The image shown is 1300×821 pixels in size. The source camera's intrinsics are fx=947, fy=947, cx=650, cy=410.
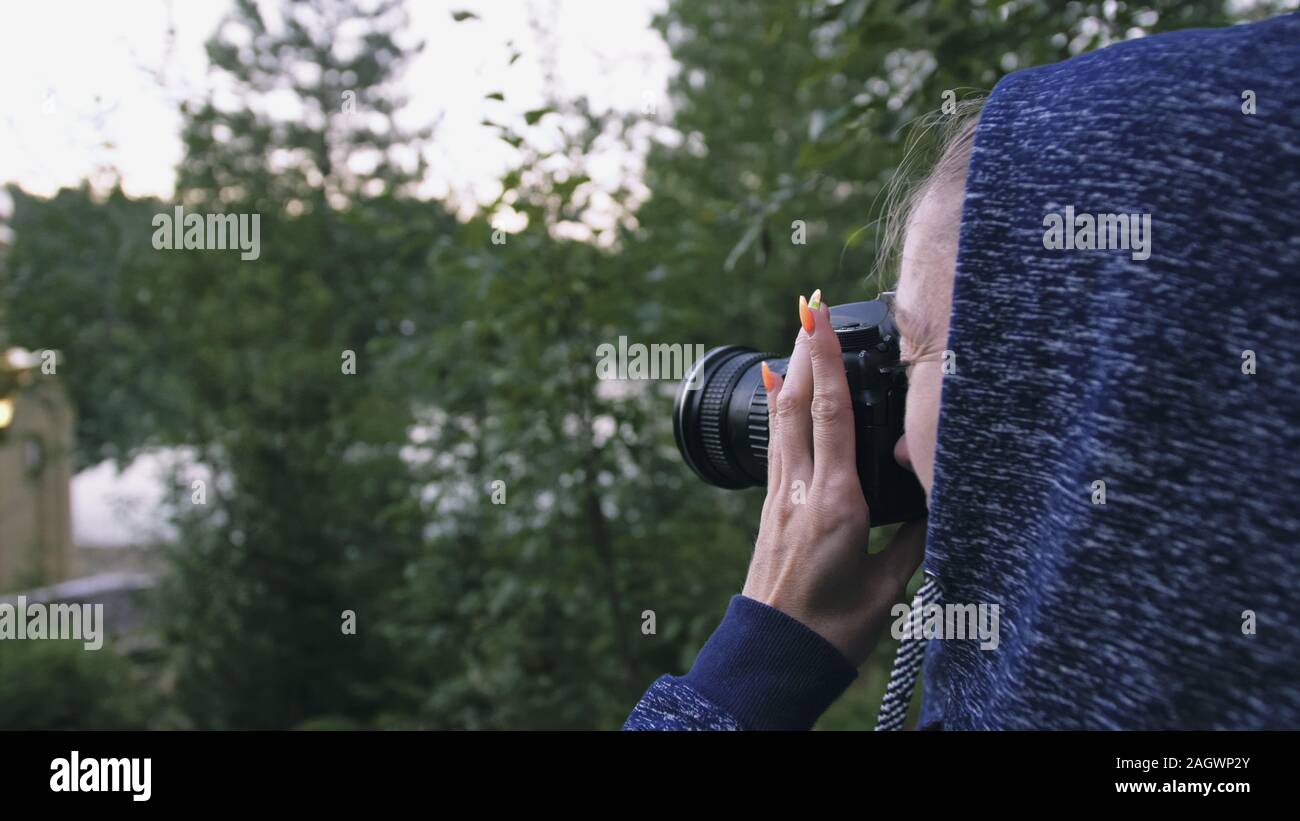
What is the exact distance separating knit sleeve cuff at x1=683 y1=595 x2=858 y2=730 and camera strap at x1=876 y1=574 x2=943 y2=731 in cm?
7

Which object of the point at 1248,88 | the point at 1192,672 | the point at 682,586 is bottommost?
the point at 682,586

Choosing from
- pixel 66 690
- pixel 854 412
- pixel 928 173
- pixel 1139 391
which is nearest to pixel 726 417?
pixel 854 412

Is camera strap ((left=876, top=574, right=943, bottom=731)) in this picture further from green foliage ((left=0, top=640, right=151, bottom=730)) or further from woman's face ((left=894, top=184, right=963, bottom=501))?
green foliage ((left=0, top=640, right=151, bottom=730))

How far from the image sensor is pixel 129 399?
4980mm

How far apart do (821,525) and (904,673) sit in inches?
7.7

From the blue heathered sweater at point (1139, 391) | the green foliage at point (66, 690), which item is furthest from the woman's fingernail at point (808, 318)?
the green foliage at point (66, 690)

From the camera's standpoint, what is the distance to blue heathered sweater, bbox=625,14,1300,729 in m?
0.66

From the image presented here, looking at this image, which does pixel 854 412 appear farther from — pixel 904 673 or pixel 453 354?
pixel 453 354

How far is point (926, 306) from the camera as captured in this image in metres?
0.94

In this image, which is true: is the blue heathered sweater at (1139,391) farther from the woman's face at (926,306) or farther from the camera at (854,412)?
the camera at (854,412)
